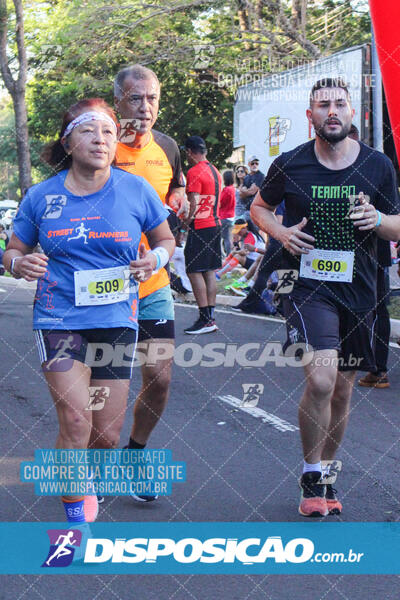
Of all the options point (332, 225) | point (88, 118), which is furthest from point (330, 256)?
point (88, 118)

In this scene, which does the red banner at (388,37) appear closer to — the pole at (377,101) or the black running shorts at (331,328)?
the black running shorts at (331,328)

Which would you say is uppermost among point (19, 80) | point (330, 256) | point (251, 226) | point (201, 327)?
point (19, 80)

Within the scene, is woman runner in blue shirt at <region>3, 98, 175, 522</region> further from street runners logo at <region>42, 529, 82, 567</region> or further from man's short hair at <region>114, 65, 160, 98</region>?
man's short hair at <region>114, 65, 160, 98</region>

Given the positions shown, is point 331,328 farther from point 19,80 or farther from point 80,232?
point 19,80

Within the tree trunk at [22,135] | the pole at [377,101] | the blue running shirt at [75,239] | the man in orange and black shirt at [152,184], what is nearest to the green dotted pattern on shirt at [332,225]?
the man in orange and black shirt at [152,184]

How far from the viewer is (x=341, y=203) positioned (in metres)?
4.56

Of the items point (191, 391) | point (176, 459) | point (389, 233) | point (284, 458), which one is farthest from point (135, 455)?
point (191, 391)

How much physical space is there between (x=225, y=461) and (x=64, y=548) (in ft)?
5.83

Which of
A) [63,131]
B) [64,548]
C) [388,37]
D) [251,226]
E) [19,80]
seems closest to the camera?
[64,548]

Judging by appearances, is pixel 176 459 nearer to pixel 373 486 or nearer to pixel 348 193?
pixel 373 486

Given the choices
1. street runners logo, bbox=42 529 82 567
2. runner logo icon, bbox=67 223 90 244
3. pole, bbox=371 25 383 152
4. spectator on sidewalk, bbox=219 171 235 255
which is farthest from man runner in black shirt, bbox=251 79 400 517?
spectator on sidewalk, bbox=219 171 235 255

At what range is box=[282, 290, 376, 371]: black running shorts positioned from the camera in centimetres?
454

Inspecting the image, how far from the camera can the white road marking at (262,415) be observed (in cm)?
652
